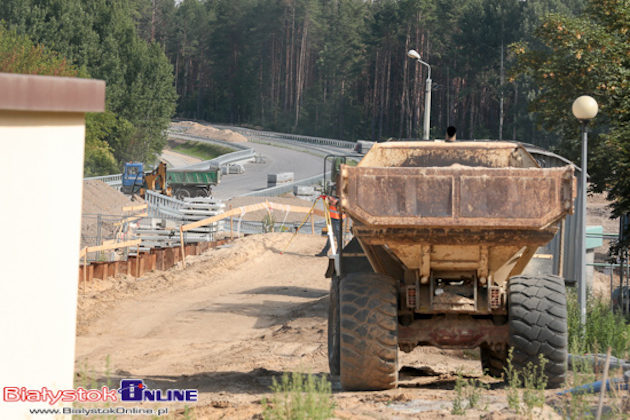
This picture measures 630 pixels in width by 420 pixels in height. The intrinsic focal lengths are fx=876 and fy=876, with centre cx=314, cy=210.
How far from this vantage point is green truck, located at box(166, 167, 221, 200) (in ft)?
181

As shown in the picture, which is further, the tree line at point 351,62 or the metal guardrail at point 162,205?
the tree line at point 351,62

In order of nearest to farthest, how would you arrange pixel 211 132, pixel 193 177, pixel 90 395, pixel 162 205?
pixel 90 395 < pixel 162 205 < pixel 193 177 < pixel 211 132

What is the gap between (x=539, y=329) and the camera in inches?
369

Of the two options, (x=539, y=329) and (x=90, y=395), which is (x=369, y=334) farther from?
(x=90, y=395)

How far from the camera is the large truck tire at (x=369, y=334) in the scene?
922 centimetres

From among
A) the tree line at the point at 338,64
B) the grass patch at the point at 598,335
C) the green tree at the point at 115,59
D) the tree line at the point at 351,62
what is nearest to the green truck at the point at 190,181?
the tree line at the point at 338,64

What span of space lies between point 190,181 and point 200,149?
50.5m

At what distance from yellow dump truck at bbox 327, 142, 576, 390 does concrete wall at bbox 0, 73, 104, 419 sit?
294 centimetres

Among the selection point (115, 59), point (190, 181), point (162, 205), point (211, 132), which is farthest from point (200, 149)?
point (162, 205)

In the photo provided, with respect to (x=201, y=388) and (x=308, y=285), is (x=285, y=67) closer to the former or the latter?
(x=308, y=285)

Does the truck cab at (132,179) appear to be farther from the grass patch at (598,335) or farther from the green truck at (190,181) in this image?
the grass patch at (598,335)

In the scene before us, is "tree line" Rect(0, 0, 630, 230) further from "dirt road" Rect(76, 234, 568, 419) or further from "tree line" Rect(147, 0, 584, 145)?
"dirt road" Rect(76, 234, 568, 419)

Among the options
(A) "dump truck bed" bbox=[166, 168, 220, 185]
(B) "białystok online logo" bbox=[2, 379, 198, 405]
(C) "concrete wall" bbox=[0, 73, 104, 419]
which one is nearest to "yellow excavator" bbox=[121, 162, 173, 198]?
(A) "dump truck bed" bbox=[166, 168, 220, 185]

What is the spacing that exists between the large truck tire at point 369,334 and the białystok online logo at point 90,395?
188 cm
